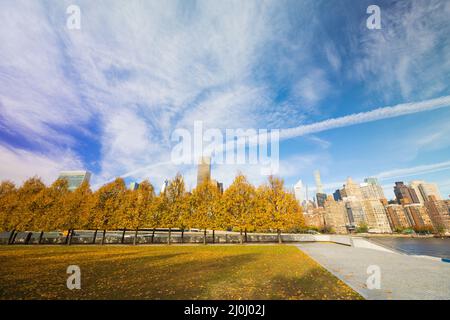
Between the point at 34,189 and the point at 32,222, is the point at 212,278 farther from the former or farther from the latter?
the point at 34,189

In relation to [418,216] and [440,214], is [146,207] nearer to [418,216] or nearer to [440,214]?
[418,216]

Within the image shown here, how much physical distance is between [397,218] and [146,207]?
788ft

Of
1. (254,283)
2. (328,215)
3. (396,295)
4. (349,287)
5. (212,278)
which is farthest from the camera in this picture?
(328,215)

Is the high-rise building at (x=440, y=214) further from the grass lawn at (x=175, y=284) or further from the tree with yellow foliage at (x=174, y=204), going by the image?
the grass lawn at (x=175, y=284)

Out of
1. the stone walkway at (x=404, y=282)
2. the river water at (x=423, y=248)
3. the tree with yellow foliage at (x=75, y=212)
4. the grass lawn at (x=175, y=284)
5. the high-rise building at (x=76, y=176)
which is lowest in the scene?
the river water at (x=423, y=248)

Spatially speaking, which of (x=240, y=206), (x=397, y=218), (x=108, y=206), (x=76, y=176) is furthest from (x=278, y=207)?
(x=397, y=218)

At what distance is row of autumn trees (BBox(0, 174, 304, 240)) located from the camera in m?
31.5

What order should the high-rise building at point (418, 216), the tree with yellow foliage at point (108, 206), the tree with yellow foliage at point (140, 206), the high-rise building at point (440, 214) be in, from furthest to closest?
the high-rise building at point (418, 216) → the high-rise building at point (440, 214) → the tree with yellow foliage at point (140, 206) → the tree with yellow foliage at point (108, 206)

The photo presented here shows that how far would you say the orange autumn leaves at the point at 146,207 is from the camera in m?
31.5

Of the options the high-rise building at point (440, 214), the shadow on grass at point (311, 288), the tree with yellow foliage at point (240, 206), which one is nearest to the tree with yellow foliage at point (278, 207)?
the tree with yellow foliage at point (240, 206)
